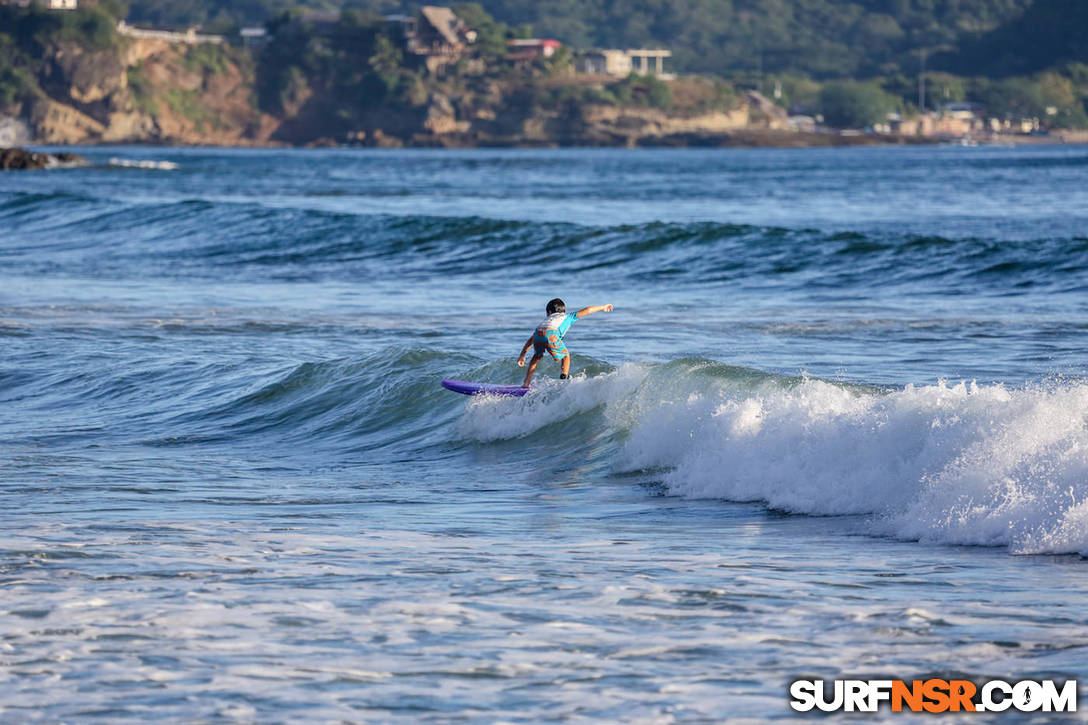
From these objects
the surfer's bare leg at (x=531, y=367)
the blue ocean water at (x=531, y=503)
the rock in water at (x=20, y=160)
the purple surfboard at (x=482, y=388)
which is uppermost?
the rock in water at (x=20, y=160)

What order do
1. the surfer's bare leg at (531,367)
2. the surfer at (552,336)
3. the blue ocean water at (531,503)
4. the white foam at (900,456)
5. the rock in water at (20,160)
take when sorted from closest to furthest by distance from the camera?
the blue ocean water at (531,503), the white foam at (900,456), the surfer at (552,336), the surfer's bare leg at (531,367), the rock in water at (20,160)

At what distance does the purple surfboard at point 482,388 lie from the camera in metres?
14.6

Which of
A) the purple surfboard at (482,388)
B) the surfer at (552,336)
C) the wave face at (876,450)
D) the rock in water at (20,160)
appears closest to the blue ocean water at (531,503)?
the wave face at (876,450)

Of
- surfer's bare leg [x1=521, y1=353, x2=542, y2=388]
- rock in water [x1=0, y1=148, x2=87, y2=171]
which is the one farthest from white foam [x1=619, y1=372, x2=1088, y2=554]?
rock in water [x1=0, y1=148, x2=87, y2=171]

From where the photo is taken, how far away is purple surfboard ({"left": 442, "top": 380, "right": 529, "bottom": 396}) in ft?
48.0

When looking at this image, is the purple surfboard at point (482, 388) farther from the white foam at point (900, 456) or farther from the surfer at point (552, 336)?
the white foam at point (900, 456)

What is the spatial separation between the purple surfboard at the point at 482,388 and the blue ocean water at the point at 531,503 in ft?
0.58

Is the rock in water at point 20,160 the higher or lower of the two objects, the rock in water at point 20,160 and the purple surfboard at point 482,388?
the higher

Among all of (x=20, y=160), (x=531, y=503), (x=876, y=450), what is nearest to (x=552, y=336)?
(x=531, y=503)

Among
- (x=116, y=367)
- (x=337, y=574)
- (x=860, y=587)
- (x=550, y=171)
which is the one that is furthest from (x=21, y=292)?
(x=550, y=171)

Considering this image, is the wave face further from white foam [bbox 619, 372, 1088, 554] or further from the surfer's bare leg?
the surfer's bare leg

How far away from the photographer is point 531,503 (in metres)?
11.0

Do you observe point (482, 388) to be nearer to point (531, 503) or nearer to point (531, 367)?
point (531, 367)

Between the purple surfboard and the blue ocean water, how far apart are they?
0.18m
